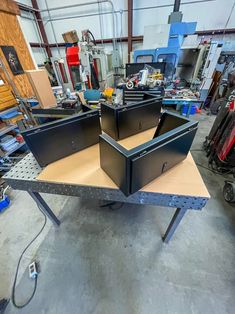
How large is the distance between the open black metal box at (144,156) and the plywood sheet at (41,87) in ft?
5.76

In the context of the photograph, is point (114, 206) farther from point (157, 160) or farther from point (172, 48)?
point (172, 48)

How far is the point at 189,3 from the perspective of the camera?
3240mm

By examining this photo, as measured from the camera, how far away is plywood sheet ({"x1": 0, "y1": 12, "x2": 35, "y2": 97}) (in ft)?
7.12

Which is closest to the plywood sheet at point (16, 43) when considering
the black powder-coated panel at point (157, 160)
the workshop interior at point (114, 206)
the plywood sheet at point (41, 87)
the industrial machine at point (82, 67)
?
the workshop interior at point (114, 206)

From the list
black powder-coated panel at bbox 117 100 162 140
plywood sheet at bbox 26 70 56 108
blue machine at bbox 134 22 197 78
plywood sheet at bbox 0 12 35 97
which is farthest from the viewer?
blue machine at bbox 134 22 197 78

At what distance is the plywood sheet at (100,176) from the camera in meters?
0.71

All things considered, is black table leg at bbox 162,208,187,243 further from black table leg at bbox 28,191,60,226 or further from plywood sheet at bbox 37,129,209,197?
black table leg at bbox 28,191,60,226

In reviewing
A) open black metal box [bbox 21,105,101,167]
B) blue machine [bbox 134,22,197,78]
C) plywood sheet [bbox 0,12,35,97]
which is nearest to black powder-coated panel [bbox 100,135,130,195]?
open black metal box [bbox 21,105,101,167]

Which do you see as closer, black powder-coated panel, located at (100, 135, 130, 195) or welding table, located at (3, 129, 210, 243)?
black powder-coated panel, located at (100, 135, 130, 195)

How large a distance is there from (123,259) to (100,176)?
77 cm

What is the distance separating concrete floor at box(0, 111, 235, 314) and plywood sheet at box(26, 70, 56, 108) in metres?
1.43

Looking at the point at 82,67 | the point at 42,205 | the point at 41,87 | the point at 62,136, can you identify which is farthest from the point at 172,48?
the point at 42,205

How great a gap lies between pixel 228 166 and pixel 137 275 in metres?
1.64

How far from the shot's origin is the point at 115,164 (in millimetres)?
665
